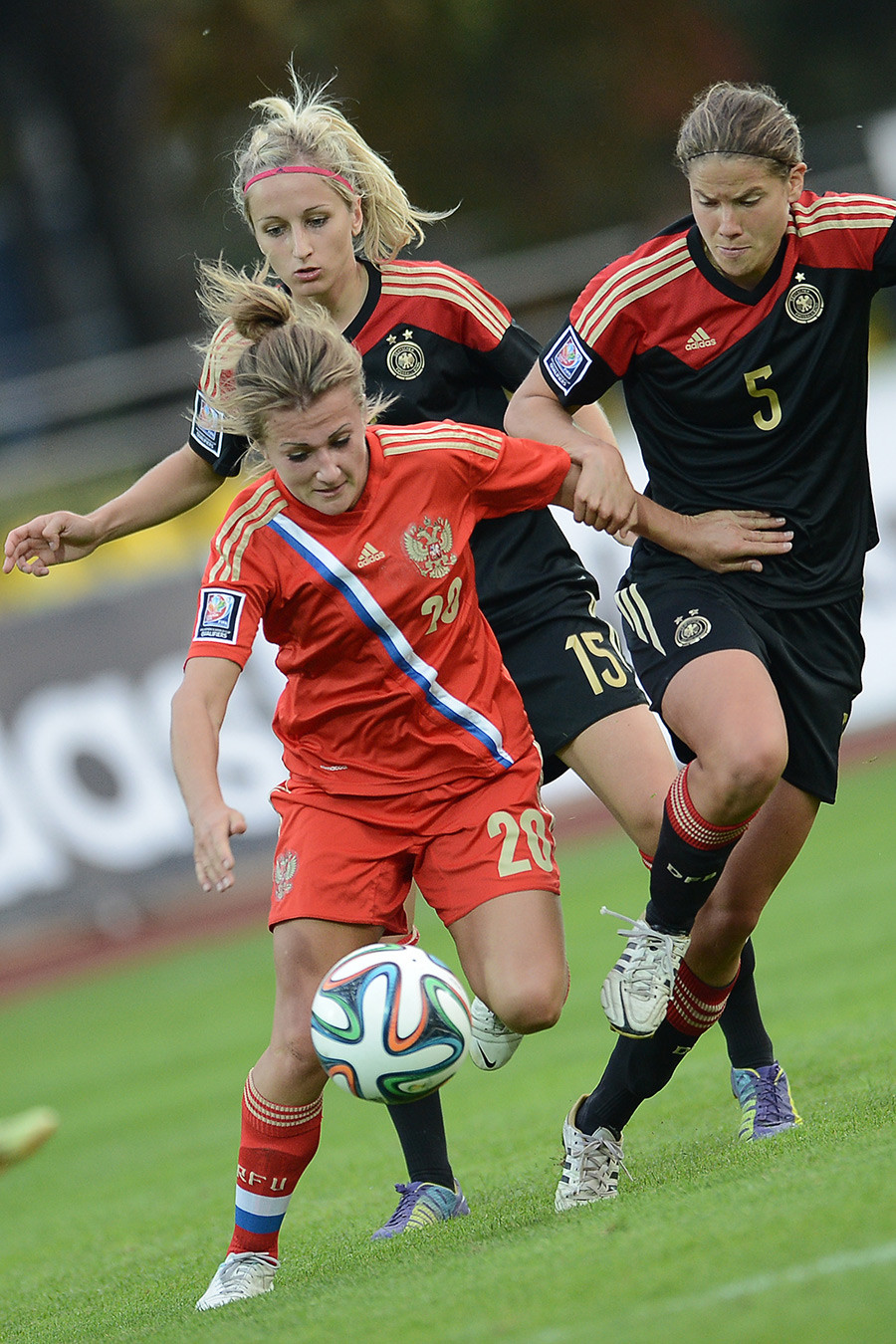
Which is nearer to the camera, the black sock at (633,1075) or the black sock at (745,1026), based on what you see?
the black sock at (633,1075)

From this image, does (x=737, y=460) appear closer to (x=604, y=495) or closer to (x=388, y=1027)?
(x=604, y=495)

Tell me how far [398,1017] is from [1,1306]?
1.68 meters

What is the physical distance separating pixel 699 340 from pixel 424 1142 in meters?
2.16

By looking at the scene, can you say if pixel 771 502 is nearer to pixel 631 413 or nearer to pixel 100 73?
pixel 631 413

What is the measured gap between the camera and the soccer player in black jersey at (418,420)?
4.86 metres

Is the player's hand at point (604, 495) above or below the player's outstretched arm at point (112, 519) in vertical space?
below

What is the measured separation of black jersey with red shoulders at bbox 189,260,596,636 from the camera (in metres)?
5.05

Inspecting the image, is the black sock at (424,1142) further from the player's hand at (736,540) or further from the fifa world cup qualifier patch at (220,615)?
the player's hand at (736,540)

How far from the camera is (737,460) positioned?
15.6 ft

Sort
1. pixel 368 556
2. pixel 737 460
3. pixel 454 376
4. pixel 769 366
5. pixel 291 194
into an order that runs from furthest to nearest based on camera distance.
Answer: pixel 454 376
pixel 291 194
pixel 737 460
pixel 769 366
pixel 368 556

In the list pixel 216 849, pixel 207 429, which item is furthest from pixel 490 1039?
pixel 207 429

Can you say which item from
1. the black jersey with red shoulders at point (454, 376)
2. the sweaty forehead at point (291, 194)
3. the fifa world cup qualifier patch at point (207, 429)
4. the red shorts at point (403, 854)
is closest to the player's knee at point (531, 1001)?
the red shorts at point (403, 854)

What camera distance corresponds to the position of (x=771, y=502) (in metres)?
4.71

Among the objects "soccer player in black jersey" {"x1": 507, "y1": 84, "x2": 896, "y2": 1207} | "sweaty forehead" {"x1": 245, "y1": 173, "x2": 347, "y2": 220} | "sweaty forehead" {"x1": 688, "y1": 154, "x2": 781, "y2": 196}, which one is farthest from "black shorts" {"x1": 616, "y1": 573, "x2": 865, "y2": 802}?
"sweaty forehead" {"x1": 245, "y1": 173, "x2": 347, "y2": 220}
